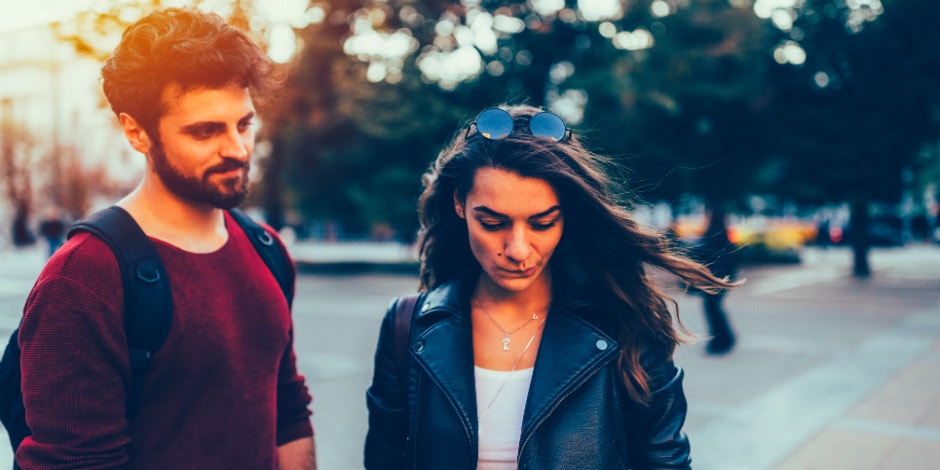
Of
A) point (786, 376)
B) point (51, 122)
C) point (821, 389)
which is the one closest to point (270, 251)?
point (821, 389)

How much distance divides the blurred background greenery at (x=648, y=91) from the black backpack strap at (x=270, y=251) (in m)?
15.5

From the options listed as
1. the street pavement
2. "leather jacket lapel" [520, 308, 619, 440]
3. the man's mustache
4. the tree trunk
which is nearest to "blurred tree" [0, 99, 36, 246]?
the street pavement

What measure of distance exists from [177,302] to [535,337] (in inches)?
36.5

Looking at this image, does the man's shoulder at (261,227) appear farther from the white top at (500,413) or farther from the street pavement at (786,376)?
the street pavement at (786,376)

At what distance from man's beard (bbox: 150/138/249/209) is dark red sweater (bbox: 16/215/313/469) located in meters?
0.15

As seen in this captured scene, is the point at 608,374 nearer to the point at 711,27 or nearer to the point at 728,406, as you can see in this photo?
the point at 728,406

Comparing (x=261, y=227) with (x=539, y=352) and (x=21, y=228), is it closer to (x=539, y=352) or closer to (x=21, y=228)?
(x=539, y=352)

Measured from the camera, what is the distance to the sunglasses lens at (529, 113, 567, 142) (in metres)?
2.04

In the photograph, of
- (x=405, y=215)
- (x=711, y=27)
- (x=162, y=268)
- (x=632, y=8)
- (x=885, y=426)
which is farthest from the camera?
(x=405, y=215)

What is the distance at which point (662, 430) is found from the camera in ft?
6.43

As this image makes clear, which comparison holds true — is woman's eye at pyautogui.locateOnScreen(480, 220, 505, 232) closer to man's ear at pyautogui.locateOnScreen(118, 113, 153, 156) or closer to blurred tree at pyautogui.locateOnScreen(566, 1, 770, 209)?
man's ear at pyautogui.locateOnScreen(118, 113, 153, 156)

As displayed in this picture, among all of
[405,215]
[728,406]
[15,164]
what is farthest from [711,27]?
[15,164]

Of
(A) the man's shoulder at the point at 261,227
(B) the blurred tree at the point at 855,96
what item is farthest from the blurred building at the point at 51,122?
(A) the man's shoulder at the point at 261,227

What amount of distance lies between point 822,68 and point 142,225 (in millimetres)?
21046
